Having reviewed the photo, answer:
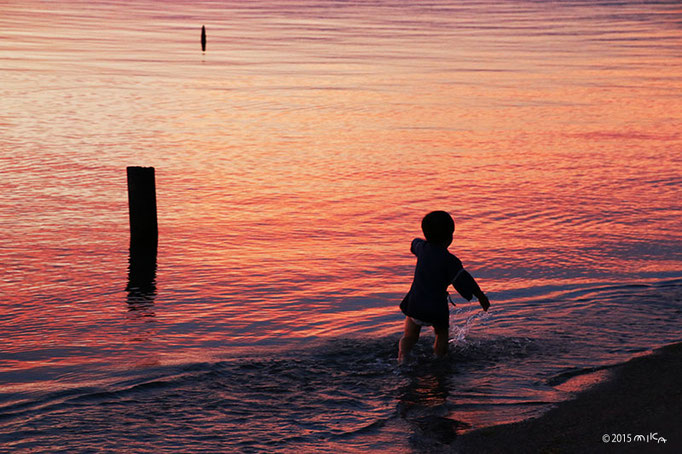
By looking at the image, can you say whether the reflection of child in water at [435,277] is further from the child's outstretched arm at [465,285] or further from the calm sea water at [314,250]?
the calm sea water at [314,250]

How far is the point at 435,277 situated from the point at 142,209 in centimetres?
611

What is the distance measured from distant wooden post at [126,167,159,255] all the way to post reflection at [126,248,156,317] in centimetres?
14

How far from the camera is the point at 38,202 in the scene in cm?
1504

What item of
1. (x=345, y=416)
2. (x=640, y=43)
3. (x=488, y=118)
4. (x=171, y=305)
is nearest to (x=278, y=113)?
(x=488, y=118)

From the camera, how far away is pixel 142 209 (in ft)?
41.5

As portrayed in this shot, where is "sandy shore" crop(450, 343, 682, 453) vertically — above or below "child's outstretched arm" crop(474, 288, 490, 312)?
below

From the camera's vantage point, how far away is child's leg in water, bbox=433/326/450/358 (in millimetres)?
7996

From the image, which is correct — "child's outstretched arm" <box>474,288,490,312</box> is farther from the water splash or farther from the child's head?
the water splash

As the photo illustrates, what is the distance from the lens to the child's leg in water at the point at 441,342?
800cm

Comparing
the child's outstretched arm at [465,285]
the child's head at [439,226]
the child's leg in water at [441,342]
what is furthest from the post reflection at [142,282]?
the child's outstretched arm at [465,285]

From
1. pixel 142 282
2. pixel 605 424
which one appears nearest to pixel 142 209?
pixel 142 282

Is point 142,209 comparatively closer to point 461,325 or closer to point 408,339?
point 461,325

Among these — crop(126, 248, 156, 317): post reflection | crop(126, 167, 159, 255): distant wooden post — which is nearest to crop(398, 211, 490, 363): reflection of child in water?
crop(126, 248, 156, 317): post reflection

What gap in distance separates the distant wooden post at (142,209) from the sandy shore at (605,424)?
23.6 feet
